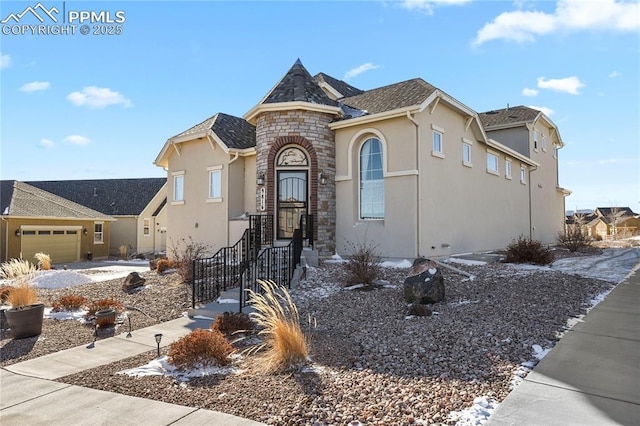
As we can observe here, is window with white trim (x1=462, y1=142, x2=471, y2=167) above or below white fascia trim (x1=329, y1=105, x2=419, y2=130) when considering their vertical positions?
below

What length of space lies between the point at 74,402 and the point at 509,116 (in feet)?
78.0

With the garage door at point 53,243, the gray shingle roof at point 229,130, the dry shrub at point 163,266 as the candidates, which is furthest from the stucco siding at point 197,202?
the garage door at point 53,243

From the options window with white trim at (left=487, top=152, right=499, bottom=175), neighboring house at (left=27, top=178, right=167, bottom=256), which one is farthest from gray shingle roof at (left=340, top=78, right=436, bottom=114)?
neighboring house at (left=27, top=178, right=167, bottom=256)

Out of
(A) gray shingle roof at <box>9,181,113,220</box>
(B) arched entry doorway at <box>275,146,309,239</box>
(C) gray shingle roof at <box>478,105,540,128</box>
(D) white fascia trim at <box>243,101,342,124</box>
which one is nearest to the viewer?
(D) white fascia trim at <box>243,101,342,124</box>

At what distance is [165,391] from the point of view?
4395 mm

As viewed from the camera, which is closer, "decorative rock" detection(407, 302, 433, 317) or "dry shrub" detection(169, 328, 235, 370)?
"dry shrub" detection(169, 328, 235, 370)

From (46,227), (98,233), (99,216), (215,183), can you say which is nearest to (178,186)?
(215,183)

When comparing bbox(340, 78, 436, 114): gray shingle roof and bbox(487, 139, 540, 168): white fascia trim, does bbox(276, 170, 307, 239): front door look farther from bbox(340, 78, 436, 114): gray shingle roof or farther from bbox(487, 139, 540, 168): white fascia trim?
bbox(487, 139, 540, 168): white fascia trim

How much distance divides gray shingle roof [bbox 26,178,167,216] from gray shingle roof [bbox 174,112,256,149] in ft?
58.7

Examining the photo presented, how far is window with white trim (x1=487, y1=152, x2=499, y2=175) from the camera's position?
55.8 ft

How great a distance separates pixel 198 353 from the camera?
16.6 ft

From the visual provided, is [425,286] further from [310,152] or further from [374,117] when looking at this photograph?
[310,152]

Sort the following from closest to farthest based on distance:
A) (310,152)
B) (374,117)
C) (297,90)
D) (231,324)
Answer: (231,324), (374,117), (310,152), (297,90)

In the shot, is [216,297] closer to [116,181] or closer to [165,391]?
[165,391]
